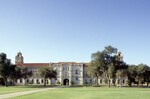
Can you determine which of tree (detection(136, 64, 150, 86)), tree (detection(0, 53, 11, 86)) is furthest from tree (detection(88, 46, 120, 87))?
tree (detection(0, 53, 11, 86))

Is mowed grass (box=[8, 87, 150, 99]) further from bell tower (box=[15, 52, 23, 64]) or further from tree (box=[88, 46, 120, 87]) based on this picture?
bell tower (box=[15, 52, 23, 64])

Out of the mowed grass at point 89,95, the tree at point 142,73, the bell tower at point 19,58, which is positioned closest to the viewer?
the mowed grass at point 89,95

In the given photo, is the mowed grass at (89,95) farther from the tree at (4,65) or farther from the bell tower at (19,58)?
the bell tower at (19,58)

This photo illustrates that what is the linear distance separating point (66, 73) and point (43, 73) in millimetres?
39678

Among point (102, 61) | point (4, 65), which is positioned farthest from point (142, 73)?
point (4, 65)

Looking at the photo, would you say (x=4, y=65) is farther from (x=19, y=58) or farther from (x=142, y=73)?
(x=19, y=58)

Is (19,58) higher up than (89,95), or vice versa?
(19,58)

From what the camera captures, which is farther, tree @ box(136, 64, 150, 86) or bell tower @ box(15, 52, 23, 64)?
bell tower @ box(15, 52, 23, 64)

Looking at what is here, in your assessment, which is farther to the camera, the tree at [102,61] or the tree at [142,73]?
the tree at [142,73]

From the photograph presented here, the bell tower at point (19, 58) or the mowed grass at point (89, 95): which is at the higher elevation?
the bell tower at point (19, 58)

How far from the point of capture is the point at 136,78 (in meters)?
123

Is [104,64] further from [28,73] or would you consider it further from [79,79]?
[79,79]

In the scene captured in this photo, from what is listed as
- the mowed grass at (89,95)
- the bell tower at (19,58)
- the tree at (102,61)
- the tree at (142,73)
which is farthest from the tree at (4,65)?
the bell tower at (19,58)

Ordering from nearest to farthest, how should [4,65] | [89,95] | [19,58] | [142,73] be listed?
[89,95] → [4,65] → [142,73] → [19,58]
